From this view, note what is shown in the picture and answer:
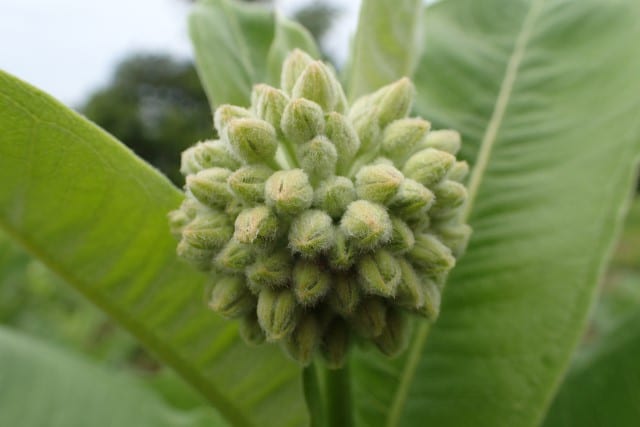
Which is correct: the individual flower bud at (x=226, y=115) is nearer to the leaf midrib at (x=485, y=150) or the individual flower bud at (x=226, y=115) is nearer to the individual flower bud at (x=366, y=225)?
the individual flower bud at (x=366, y=225)

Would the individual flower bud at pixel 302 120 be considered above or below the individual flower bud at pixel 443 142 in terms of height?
above

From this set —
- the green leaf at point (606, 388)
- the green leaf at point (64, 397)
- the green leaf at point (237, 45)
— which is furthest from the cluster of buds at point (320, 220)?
the green leaf at point (64, 397)

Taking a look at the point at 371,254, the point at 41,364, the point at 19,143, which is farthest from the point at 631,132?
the point at 41,364

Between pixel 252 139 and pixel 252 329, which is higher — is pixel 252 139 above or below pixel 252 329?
above

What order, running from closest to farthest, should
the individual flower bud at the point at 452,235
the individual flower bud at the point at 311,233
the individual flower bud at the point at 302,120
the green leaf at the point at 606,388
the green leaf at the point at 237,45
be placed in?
the individual flower bud at the point at 311,233
the individual flower bud at the point at 302,120
the individual flower bud at the point at 452,235
the green leaf at the point at 237,45
the green leaf at the point at 606,388

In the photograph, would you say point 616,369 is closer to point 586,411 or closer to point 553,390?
point 586,411

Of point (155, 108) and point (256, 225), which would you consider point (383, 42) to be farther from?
point (155, 108)

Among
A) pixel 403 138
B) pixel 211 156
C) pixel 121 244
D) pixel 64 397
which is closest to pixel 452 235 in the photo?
pixel 403 138
